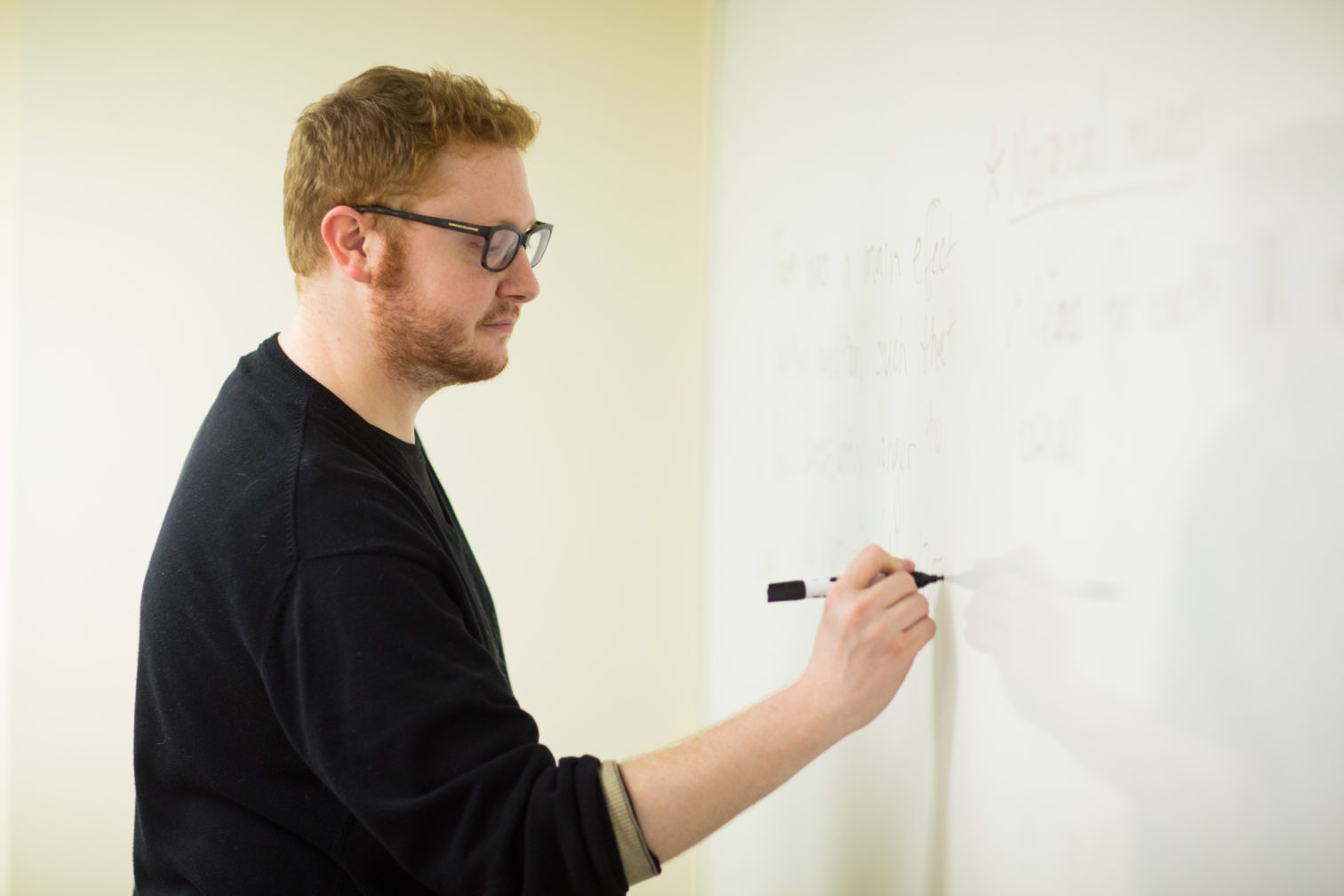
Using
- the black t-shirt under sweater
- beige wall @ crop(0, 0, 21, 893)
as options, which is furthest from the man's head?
beige wall @ crop(0, 0, 21, 893)

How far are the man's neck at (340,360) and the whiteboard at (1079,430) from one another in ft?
1.89

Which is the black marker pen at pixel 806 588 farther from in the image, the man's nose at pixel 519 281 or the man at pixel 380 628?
the man's nose at pixel 519 281

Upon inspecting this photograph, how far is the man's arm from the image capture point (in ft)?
2.67

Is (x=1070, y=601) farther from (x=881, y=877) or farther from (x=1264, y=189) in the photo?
(x=881, y=877)

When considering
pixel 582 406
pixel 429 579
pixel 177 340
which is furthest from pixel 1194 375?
pixel 177 340

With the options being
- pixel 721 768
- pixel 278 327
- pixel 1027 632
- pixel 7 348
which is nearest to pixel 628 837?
pixel 721 768

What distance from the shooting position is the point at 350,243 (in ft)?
3.42

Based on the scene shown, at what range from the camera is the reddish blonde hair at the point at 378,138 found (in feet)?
3.38

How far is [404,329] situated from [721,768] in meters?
0.53

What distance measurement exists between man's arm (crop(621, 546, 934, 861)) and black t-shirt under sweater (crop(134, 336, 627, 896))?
52 mm

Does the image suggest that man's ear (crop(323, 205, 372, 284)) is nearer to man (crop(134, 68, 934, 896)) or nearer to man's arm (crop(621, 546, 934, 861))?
man (crop(134, 68, 934, 896))

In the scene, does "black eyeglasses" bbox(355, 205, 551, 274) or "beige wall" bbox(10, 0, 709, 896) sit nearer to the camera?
"black eyeglasses" bbox(355, 205, 551, 274)

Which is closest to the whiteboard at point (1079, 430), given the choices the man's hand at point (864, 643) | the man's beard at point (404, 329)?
the man's hand at point (864, 643)

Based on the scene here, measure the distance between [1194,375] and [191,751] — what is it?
35.2 inches
